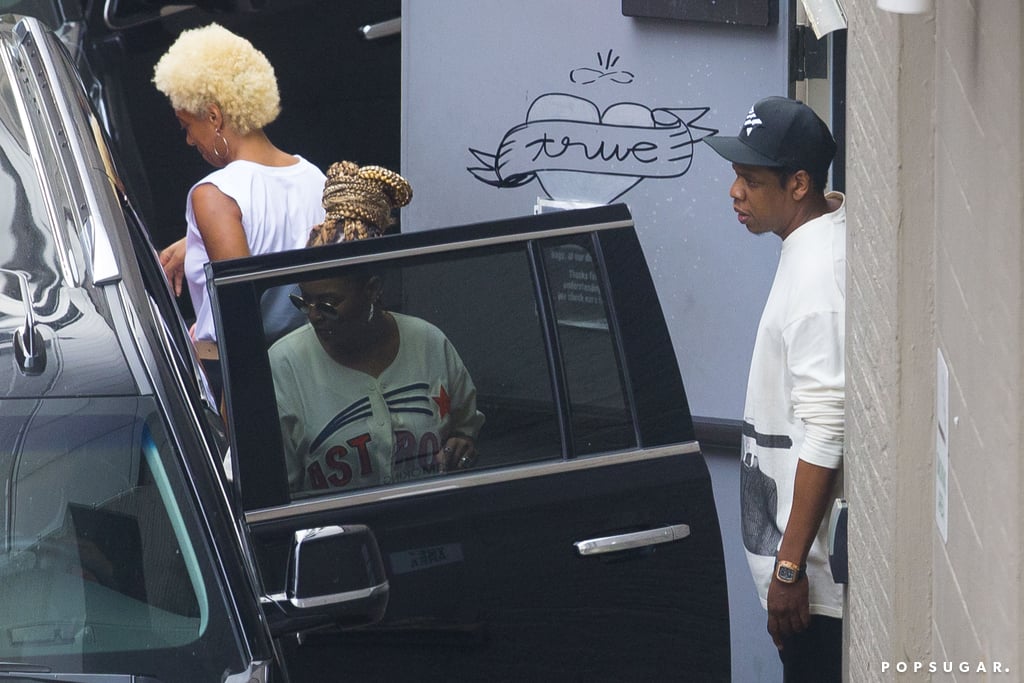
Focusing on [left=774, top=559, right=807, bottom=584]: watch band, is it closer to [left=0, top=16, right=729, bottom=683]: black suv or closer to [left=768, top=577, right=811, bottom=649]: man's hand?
[left=768, top=577, right=811, bottom=649]: man's hand

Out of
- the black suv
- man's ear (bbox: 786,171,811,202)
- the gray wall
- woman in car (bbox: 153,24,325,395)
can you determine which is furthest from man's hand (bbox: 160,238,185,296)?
man's ear (bbox: 786,171,811,202)

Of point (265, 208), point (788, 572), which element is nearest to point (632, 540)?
point (788, 572)

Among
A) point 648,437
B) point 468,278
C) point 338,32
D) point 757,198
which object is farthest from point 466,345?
point 338,32

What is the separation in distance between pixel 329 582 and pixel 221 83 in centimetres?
252

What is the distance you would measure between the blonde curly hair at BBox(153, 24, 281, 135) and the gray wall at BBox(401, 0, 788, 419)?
2.84ft

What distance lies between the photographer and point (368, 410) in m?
3.51

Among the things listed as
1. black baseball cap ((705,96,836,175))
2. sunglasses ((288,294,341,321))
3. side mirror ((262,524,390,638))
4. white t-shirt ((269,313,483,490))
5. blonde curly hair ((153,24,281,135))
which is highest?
blonde curly hair ((153,24,281,135))

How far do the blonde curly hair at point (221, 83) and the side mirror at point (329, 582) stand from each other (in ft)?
7.77

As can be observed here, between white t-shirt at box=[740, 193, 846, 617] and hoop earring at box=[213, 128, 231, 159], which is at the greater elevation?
hoop earring at box=[213, 128, 231, 159]

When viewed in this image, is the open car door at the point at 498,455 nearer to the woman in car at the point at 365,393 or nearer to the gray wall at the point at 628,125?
the woman in car at the point at 365,393

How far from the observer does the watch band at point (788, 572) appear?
3.78 meters

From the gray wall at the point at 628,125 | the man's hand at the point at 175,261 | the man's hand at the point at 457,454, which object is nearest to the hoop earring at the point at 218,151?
the man's hand at the point at 175,261

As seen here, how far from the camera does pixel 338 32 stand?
644 cm

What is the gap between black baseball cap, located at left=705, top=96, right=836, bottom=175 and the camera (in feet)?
12.7
